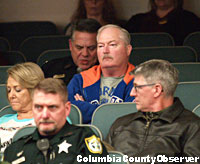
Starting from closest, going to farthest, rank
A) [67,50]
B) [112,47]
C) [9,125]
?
[9,125] < [112,47] < [67,50]

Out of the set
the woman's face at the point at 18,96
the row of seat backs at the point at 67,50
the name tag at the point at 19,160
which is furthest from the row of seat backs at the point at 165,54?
the name tag at the point at 19,160

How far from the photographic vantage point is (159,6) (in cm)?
497

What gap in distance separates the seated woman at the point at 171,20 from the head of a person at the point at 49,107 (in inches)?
107

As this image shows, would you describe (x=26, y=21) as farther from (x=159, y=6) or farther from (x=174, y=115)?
(x=174, y=115)

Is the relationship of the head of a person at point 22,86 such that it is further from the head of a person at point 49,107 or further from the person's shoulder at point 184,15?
the person's shoulder at point 184,15

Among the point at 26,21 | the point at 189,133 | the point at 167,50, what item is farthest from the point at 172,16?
the point at 189,133

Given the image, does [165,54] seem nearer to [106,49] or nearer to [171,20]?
[106,49]

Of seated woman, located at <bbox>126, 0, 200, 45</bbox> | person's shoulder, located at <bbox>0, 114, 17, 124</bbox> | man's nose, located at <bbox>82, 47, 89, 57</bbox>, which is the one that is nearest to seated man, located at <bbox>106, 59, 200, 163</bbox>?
person's shoulder, located at <bbox>0, 114, 17, 124</bbox>

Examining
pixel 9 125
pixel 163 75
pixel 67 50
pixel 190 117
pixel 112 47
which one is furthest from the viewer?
pixel 67 50

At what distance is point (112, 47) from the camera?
3.39 m

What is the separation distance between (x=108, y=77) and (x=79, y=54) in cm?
47

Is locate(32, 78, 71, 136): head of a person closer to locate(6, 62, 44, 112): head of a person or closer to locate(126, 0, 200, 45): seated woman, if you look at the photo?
locate(6, 62, 44, 112): head of a person

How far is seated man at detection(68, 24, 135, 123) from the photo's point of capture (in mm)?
Answer: 3311

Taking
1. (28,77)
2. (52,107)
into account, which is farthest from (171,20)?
(52,107)
